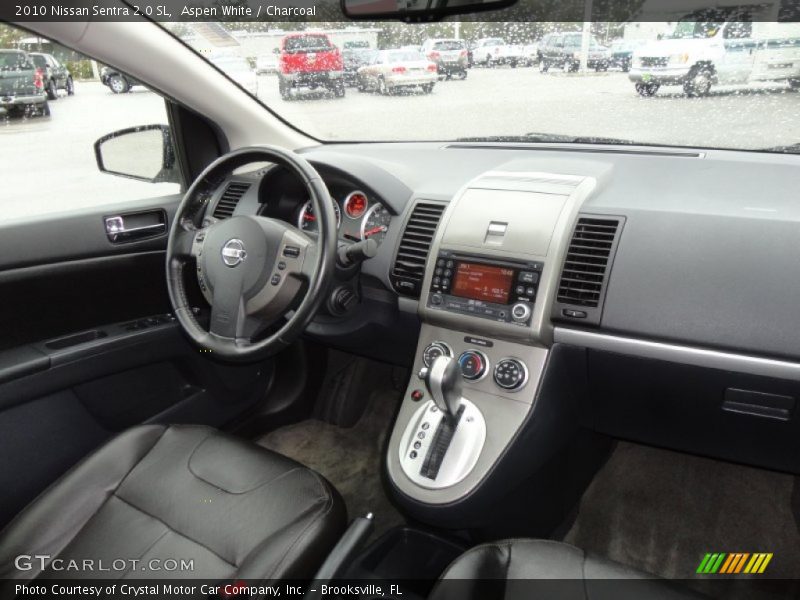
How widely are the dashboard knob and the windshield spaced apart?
0.83 meters

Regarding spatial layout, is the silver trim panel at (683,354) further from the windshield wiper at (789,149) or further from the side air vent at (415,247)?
the windshield wiper at (789,149)

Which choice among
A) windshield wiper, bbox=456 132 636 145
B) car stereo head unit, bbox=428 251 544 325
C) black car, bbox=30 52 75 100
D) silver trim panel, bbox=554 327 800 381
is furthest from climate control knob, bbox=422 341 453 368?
black car, bbox=30 52 75 100

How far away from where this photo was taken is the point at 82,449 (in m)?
2.19

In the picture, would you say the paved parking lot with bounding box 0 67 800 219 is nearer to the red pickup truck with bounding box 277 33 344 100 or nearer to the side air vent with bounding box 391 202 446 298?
the red pickup truck with bounding box 277 33 344 100

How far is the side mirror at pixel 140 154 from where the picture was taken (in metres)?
2.50

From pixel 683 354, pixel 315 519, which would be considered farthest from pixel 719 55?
pixel 315 519

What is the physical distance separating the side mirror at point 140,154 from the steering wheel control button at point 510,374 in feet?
5.16

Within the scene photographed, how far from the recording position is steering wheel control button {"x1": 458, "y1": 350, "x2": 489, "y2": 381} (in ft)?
6.13

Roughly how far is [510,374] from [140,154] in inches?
67.5

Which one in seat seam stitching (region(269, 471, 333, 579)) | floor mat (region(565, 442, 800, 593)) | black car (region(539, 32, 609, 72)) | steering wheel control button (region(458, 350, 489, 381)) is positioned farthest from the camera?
floor mat (region(565, 442, 800, 593))

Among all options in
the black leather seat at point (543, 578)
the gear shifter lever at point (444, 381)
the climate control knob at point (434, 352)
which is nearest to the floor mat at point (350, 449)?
the climate control knob at point (434, 352)

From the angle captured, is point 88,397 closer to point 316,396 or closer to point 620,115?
point 316,396

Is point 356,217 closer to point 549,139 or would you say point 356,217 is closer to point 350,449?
point 549,139

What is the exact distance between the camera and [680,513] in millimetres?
2363
